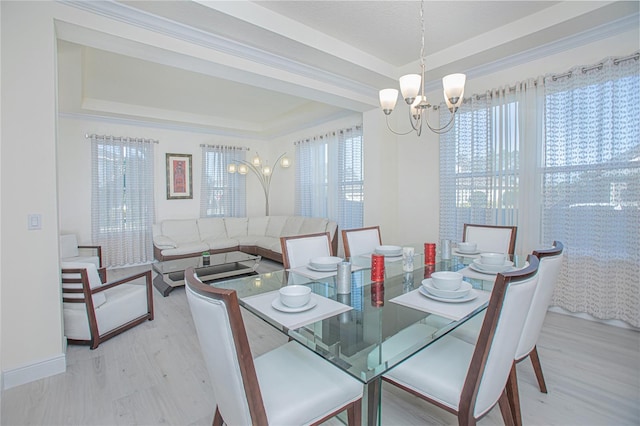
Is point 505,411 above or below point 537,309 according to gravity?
below

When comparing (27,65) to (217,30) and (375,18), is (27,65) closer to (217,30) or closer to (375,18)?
(217,30)

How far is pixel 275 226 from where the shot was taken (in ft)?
20.1

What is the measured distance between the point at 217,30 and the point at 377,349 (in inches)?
104

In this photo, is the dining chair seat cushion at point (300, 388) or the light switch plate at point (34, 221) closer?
the dining chair seat cushion at point (300, 388)

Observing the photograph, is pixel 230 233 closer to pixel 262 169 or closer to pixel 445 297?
pixel 262 169

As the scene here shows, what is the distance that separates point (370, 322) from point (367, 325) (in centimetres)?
3

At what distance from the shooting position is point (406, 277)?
6.31ft

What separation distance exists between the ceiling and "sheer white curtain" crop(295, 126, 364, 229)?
3.24 ft

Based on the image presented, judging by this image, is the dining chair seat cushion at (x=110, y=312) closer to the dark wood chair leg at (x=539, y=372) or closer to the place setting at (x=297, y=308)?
the place setting at (x=297, y=308)

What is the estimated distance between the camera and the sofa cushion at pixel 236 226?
5961 millimetres

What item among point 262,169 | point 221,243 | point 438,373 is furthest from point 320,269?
point 262,169

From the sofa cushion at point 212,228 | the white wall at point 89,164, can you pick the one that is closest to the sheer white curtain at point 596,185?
the sofa cushion at point 212,228

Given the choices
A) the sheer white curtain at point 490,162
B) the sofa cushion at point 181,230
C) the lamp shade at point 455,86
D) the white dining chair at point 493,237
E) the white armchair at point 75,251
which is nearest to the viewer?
the lamp shade at point 455,86

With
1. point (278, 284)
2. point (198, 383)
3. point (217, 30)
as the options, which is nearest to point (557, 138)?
point (278, 284)
